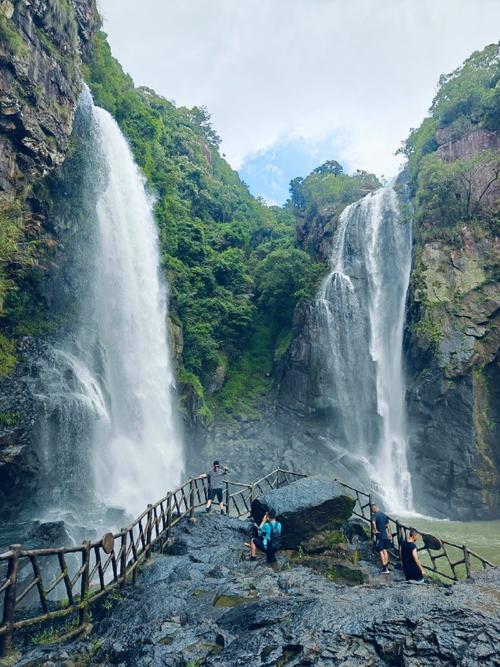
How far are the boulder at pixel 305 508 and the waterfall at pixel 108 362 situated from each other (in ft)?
21.0

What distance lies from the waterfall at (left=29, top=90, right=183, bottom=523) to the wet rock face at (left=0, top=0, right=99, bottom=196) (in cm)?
232

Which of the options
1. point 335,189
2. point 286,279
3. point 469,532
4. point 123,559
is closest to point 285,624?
point 123,559

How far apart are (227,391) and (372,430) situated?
9.25m

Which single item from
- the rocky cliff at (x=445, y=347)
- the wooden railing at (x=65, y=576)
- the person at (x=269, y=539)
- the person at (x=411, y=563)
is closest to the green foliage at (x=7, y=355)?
the wooden railing at (x=65, y=576)

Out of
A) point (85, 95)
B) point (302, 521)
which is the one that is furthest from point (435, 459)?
point (85, 95)

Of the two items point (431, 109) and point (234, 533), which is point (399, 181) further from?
point (234, 533)

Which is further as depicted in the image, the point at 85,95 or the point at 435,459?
the point at 85,95

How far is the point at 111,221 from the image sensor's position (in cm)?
2033

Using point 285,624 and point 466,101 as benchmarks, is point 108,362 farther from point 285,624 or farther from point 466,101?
point 466,101

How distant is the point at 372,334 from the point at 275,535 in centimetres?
1739

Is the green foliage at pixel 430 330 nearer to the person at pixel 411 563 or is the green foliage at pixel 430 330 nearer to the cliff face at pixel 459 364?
the cliff face at pixel 459 364

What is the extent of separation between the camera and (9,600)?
5.24m

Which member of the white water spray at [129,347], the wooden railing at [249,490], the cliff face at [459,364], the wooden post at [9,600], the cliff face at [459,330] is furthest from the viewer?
the cliff face at [459,330]

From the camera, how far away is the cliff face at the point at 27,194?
12.7 m
